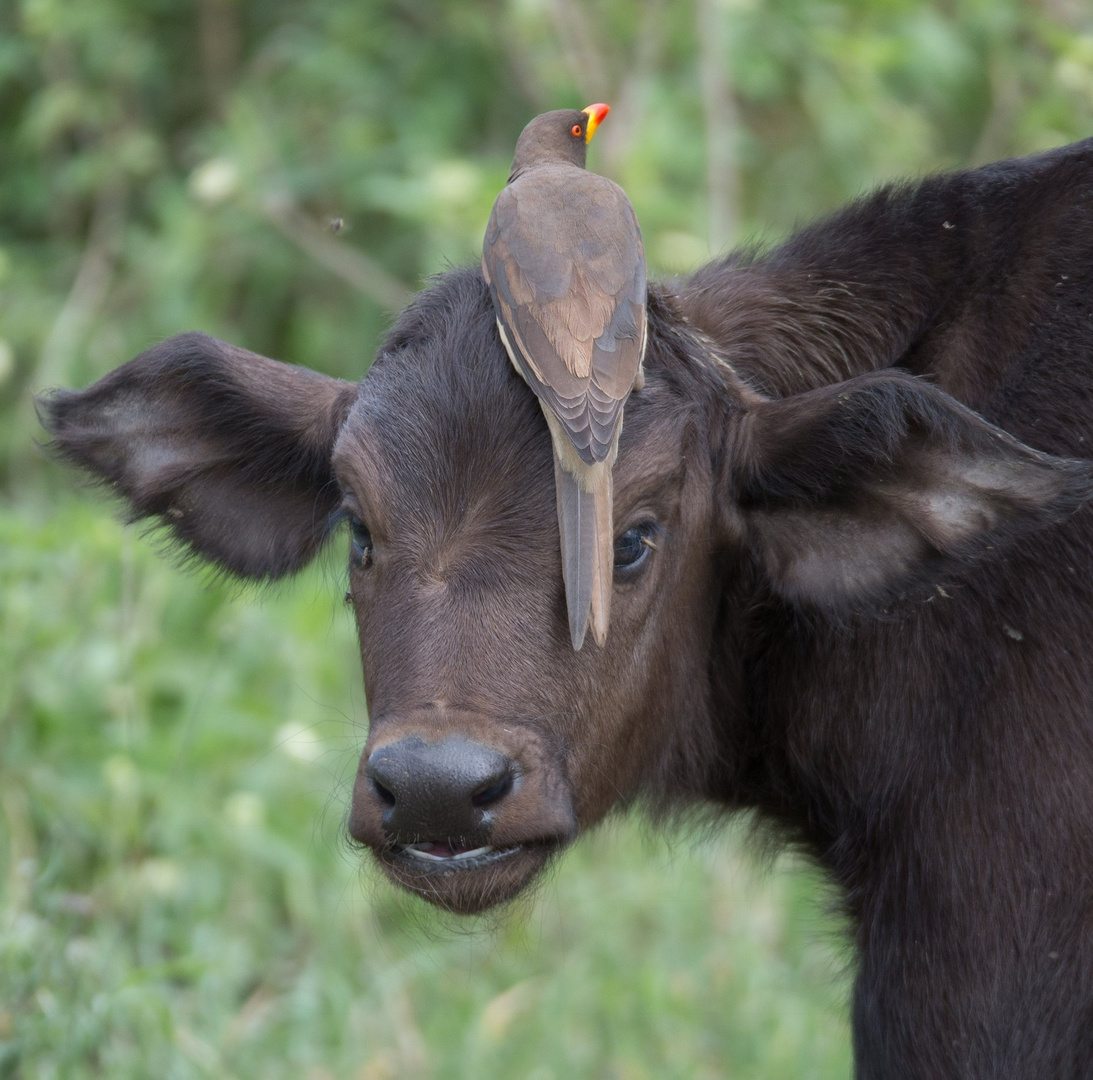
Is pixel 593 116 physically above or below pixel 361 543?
above

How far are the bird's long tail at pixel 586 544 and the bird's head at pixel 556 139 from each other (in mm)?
986

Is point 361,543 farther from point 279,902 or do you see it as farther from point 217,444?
point 279,902

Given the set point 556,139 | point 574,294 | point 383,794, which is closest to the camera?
point 383,794

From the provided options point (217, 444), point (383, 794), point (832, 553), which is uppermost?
point (832, 553)

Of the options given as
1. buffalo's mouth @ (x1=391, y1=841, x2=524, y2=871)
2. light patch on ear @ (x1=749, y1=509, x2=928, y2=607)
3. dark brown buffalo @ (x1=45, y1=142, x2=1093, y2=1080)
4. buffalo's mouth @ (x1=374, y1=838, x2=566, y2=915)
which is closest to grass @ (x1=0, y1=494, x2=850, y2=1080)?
dark brown buffalo @ (x1=45, y1=142, x2=1093, y2=1080)

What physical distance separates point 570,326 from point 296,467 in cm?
107

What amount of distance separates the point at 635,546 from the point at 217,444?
115 centimetres

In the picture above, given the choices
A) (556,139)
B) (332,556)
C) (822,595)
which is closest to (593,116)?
(556,139)

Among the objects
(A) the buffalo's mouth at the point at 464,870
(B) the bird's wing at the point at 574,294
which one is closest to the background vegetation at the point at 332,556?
(A) the buffalo's mouth at the point at 464,870

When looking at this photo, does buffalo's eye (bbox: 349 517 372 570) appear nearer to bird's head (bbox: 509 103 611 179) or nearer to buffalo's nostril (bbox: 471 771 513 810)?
buffalo's nostril (bbox: 471 771 513 810)

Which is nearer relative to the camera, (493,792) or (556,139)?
(493,792)

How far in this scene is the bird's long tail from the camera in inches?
106

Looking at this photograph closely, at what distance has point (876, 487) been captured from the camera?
9.97 ft

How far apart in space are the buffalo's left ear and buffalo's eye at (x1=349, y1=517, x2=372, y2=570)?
731mm
